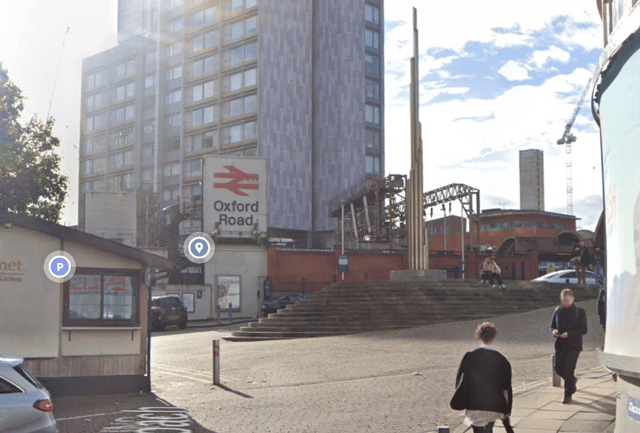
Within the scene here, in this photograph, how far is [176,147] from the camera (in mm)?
81312

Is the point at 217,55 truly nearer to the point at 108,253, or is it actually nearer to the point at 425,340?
the point at 425,340

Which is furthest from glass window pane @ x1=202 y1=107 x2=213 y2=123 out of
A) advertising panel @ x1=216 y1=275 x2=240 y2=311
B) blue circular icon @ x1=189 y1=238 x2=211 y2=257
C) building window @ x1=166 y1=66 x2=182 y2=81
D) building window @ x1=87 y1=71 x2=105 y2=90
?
advertising panel @ x1=216 y1=275 x2=240 y2=311

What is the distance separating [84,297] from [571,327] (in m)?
8.97

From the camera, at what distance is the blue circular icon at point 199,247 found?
1837 inches

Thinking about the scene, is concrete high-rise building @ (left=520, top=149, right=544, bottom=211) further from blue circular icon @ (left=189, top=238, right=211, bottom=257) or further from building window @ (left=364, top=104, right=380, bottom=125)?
blue circular icon @ (left=189, top=238, right=211, bottom=257)

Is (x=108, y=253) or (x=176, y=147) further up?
(x=176, y=147)

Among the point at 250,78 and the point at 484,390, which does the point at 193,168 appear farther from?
the point at 484,390

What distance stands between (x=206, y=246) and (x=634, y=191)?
43.9 m

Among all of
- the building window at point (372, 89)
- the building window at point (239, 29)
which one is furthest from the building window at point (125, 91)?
the building window at point (372, 89)

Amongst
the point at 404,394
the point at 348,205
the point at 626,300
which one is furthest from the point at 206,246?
the point at 626,300

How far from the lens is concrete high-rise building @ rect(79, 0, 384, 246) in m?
70.2

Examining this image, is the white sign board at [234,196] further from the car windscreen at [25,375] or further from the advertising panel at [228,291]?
the car windscreen at [25,375]

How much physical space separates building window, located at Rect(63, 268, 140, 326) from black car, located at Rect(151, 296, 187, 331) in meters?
19.2

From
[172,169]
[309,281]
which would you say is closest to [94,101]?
[172,169]
